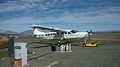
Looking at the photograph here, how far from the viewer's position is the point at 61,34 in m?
40.7

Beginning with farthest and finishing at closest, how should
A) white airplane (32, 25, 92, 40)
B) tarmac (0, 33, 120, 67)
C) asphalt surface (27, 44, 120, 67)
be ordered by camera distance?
white airplane (32, 25, 92, 40) → tarmac (0, 33, 120, 67) → asphalt surface (27, 44, 120, 67)

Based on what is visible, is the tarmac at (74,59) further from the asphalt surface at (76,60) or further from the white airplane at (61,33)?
the white airplane at (61,33)

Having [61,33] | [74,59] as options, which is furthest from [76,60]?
[61,33]

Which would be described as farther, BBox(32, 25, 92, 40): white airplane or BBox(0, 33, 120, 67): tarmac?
BBox(32, 25, 92, 40): white airplane

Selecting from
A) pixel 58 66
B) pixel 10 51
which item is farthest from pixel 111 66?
pixel 10 51

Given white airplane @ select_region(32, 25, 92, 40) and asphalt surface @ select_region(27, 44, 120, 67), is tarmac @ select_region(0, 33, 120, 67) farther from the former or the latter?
white airplane @ select_region(32, 25, 92, 40)

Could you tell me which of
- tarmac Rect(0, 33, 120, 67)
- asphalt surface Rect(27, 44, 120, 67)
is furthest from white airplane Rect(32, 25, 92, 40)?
asphalt surface Rect(27, 44, 120, 67)

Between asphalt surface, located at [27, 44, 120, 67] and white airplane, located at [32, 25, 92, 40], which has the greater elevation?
white airplane, located at [32, 25, 92, 40]

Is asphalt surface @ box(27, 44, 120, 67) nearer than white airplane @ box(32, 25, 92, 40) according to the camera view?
Yes

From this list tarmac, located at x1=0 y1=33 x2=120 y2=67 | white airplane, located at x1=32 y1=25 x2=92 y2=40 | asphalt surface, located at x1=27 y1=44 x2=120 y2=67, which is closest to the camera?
asphalt surface, located at x1=27 y1=44 x2=120 y2=67

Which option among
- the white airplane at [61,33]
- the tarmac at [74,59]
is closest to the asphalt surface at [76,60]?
the tarmac at [74,59]

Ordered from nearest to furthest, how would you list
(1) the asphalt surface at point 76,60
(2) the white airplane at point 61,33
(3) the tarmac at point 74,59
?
(1) the asphalt surface at point 76,60 → (3) the tarmac at point 74,59 → (2) the white airplane at point 61,33

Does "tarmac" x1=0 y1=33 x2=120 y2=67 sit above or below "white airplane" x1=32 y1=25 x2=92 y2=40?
below

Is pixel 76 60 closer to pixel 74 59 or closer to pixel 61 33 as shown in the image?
pixel 74 59
